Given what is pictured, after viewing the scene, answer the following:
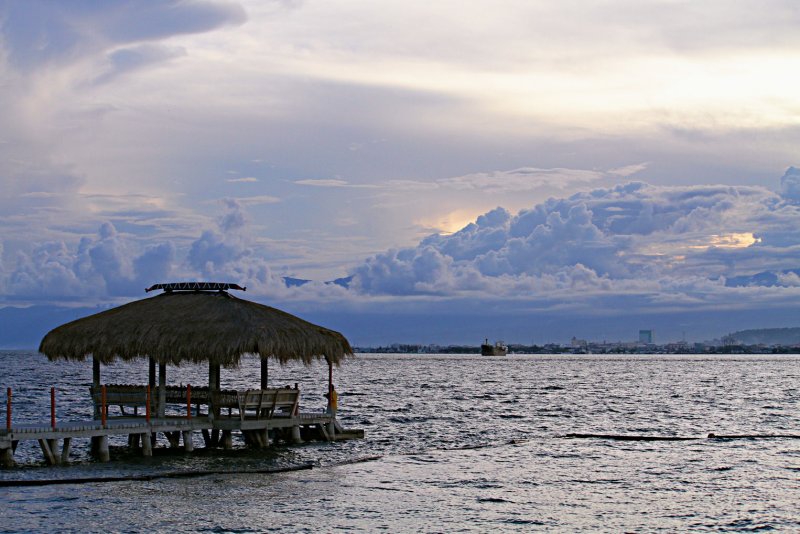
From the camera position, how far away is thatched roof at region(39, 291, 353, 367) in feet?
90.2

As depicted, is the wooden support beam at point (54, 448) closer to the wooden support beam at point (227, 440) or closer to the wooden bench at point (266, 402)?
the wooden bench at point (266, 402)

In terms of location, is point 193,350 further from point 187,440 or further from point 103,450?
point 103,450

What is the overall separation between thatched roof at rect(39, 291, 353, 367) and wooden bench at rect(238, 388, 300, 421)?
1115 mm

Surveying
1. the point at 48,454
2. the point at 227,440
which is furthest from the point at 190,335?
the point at 48,454

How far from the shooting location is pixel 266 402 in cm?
2948

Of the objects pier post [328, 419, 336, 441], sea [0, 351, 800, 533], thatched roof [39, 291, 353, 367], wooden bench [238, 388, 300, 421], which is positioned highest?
thatched roof [39, 291, 353, 367]

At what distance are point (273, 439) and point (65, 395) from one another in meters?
39.1

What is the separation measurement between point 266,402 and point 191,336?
3.38 metres

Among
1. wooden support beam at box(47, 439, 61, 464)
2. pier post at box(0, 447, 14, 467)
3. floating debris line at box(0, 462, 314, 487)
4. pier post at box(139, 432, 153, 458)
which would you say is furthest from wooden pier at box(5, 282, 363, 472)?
floating debris line at box(0, 462, 314, 487)

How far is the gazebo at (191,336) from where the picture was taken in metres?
27.5

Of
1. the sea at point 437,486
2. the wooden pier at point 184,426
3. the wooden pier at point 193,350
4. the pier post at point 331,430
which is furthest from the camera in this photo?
the pier post at point 331,430

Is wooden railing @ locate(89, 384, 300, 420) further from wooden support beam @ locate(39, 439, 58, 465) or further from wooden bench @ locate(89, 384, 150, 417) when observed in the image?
wooden support beam @ locate(39, 439, 58, 465)

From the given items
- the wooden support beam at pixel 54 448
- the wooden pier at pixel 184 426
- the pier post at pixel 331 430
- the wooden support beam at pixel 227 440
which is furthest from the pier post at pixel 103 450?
the pier post at pixel 331 430

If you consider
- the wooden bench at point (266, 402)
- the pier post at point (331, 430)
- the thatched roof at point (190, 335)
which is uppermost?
the thatched roof at point (190, 335)
